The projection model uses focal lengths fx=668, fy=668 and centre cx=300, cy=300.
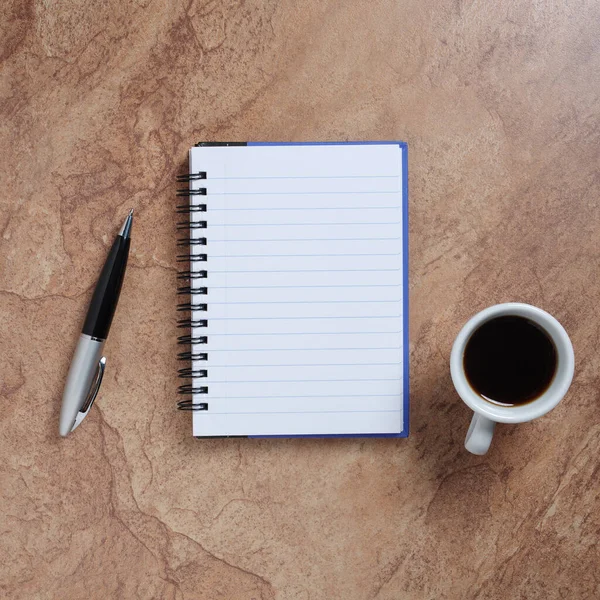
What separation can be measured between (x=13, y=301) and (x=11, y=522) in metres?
0.21

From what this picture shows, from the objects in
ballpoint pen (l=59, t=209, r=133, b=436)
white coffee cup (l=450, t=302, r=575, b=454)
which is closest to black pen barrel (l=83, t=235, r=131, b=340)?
ballpoint pen (l=59, t=209, r=133, b=436)

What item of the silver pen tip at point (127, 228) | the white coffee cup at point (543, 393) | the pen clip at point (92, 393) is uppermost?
the silver pen tip at point (127, 228)

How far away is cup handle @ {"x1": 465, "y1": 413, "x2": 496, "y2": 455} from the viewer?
574mm

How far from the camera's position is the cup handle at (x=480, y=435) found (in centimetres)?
57

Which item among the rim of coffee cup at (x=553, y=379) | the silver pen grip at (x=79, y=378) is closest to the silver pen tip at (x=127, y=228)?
the silver pen grip at (x=79, y=378)

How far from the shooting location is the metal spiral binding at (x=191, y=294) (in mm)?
624

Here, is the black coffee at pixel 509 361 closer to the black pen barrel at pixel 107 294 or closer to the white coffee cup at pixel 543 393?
the white coffee cup at pixel 543 393

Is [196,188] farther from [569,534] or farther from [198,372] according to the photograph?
[569,534]

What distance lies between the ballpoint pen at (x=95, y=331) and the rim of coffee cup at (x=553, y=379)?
314mm

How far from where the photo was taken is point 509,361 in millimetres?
582

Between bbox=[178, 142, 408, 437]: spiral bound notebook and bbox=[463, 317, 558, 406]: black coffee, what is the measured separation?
0.24ft

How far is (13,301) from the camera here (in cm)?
64

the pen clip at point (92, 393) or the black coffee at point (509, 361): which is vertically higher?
the black coffee at point (509, 361)

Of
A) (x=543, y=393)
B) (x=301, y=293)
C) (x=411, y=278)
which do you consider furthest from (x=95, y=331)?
(x=543, y=393)
